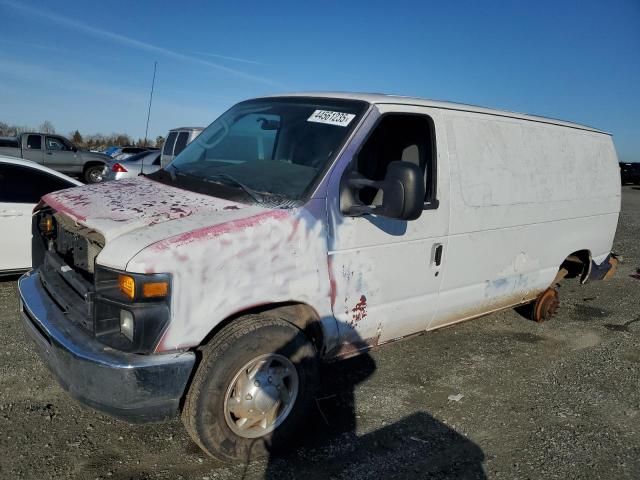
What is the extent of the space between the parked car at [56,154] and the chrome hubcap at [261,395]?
1729 cm

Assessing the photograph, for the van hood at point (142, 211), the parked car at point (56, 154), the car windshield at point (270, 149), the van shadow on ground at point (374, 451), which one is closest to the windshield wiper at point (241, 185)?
the car windshield at point (270, 149)

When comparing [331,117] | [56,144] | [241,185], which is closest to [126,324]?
[241,185]

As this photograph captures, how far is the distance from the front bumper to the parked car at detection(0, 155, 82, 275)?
328 centimetres

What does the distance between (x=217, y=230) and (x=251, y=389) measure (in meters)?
0.94

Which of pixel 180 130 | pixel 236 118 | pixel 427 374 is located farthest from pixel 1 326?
pixel 180 130

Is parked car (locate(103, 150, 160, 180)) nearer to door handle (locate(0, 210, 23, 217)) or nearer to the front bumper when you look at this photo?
door handle (locate(0, 210, 23, 217))

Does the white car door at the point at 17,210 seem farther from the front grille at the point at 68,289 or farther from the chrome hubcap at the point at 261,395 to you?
the chrome hubcap at the point at 261,395

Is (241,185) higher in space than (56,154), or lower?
higher

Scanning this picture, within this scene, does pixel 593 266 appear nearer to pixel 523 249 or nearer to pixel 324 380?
pixel 523 249

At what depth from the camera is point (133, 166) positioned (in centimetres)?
1402

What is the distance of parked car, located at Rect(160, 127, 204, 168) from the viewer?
1207 cm

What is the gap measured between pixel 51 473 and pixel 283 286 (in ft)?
5.27

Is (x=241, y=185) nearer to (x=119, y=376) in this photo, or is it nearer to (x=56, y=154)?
(x=119, y=376)

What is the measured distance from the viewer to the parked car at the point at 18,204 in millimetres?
5457
